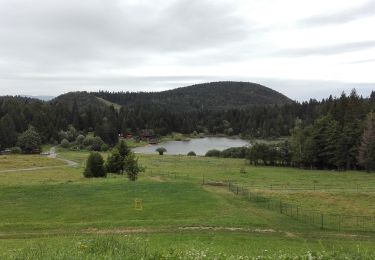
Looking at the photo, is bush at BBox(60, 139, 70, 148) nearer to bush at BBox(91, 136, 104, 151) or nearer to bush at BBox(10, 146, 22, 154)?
bush at BBox(91, 136, 104, 151)

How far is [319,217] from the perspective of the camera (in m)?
40.4

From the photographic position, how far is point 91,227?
34.4 meters

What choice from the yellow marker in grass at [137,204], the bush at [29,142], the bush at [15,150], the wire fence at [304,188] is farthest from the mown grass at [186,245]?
the bush at [29,142]

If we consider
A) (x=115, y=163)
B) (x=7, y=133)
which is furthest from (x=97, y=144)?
(x=115, y=163)

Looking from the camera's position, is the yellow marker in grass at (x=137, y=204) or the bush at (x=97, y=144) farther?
the bush at (x=97, y=144)

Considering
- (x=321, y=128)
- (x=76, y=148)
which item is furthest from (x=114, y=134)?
(x=321, y=128)

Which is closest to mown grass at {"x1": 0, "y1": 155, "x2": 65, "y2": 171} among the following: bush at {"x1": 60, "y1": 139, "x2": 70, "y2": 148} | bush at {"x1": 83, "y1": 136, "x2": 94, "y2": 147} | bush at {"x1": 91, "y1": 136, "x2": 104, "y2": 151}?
bush at {"x1": 91, "y1": 136, "x2": 104, "y2": 151}

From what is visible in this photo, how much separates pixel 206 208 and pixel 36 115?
138318 millimetres

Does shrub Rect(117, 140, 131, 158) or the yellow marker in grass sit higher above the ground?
shrub Rect(117, 140, 131, 158)

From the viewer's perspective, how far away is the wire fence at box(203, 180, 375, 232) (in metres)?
37.0

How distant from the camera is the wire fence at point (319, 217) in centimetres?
3700

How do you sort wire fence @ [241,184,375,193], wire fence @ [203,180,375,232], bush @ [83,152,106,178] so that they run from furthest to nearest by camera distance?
bush @ [83,152,106,178], wire fence @ [241,184,375,193], wire fence @ [203,180,375,232]

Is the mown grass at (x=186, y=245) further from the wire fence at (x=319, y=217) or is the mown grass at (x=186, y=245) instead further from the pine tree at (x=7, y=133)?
the pine tree at (x=7, y=133)

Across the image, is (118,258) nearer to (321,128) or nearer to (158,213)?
(158,213)
